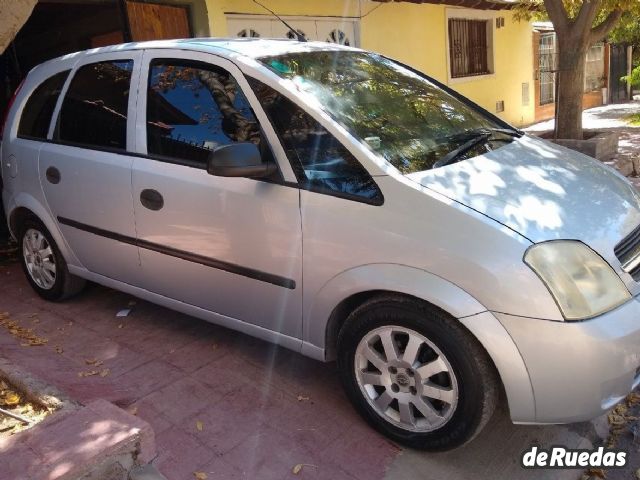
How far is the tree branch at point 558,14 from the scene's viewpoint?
25.9ft

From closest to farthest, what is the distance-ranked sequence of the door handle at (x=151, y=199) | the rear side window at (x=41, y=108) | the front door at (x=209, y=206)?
1. the front door at (x=209, y=206)
2. the door handle at (x=151, y=199)
3. the rear side window at (x=41, y=108)

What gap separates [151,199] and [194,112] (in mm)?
549

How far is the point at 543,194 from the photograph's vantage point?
268cm

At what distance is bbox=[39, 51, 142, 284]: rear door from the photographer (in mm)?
3609

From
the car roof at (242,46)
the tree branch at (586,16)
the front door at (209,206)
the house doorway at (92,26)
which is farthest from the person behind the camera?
the tree branch at (586,16)

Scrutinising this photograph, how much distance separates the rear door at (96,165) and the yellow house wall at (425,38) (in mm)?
3520

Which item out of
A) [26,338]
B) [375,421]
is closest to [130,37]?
[26,338]

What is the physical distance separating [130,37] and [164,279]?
12.6 feet

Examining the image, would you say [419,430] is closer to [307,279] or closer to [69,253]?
[307,279]

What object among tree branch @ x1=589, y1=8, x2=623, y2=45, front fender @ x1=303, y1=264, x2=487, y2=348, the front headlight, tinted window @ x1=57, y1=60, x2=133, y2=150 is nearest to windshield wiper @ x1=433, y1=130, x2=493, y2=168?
front fender @ x1=303, y1=264, x2=487, y2=348

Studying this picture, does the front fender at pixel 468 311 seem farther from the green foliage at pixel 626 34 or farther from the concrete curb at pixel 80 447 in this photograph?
the green foliage at pixel 626 34

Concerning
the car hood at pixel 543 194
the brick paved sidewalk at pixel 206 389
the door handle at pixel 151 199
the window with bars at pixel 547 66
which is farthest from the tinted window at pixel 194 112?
the window with bars at pixel 547 66

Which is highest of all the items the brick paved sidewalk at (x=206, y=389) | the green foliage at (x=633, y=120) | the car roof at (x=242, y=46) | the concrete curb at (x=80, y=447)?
the car roof at (x=242, y=46)

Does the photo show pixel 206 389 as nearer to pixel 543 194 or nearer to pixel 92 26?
pixel 543 194
